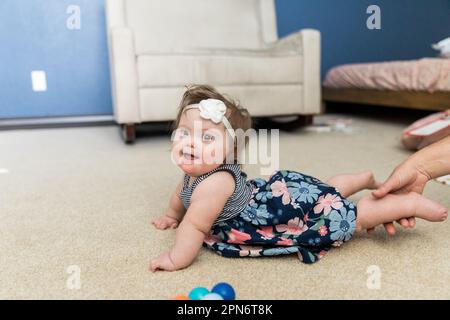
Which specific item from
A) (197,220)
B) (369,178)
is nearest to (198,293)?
(197,220)

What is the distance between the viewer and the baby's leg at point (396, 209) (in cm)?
70

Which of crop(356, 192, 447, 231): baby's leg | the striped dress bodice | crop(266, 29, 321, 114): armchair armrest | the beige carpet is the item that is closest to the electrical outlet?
the beige carpet

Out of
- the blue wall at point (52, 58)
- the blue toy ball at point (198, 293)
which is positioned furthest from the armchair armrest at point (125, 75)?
the blue toy ball at point (198, 293)

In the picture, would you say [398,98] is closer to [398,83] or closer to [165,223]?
[398,83]

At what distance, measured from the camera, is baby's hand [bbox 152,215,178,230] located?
2.70 feet

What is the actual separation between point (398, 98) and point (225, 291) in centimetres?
187

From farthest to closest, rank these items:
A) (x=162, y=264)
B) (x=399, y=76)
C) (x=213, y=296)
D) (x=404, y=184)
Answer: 1. (x=399, y=76)
2. (x=404, y=184)
3. (x=162, y=264)
4. (x=213, y=296)

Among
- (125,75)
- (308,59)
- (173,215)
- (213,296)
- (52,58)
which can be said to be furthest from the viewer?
(52,58)

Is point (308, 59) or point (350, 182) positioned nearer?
point (350, 182)

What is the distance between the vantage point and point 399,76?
207cm

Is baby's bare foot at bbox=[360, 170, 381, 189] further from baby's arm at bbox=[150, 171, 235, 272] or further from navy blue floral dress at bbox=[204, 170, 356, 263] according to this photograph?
baby's arm at bbox=[150, 171, 235, 272]
